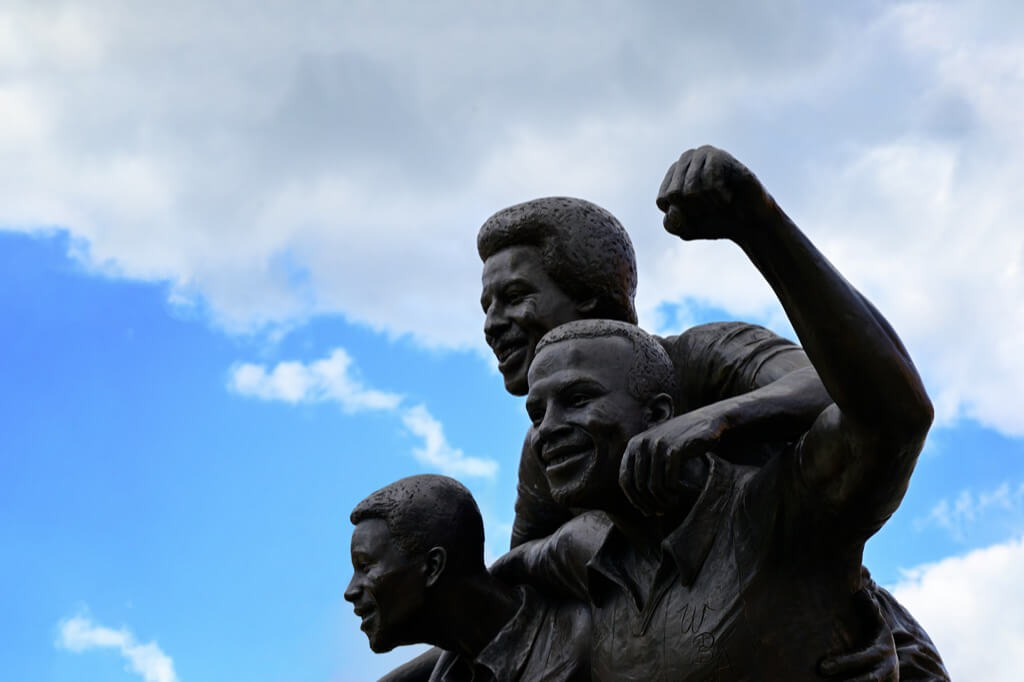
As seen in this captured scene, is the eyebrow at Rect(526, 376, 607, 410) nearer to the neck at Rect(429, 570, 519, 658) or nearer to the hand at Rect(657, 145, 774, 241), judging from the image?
the hand at Rect(657, 145, 774, 241)

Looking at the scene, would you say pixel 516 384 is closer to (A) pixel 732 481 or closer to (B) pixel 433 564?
(B) pixel 433 564

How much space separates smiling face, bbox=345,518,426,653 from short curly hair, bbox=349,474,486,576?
61 millimetres

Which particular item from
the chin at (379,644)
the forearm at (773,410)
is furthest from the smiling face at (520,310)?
the forearm at (773,410)

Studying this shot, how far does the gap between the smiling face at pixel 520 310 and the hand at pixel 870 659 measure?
6.03ft

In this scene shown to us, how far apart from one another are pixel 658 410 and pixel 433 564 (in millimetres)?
1427

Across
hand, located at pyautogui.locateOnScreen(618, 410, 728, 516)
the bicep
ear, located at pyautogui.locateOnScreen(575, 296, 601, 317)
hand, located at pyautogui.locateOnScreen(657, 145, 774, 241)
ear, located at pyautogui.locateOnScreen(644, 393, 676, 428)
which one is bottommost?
the bicep

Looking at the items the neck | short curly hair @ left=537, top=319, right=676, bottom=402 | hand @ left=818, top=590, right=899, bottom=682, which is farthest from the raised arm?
the neck

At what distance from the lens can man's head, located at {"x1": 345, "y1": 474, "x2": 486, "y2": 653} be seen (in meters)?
6.26

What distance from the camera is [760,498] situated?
5.19m

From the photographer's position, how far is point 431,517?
634cm

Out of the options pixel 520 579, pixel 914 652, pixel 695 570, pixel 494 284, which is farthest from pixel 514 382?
pixel 914 652

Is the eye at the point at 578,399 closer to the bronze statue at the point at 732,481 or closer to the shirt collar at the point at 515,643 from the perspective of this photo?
the bronze statue at the point at 732,481

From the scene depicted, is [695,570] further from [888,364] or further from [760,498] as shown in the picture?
[888,364]

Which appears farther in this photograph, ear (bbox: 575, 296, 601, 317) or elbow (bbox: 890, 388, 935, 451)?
ear (bbox: 575, 296, 601, 317)
